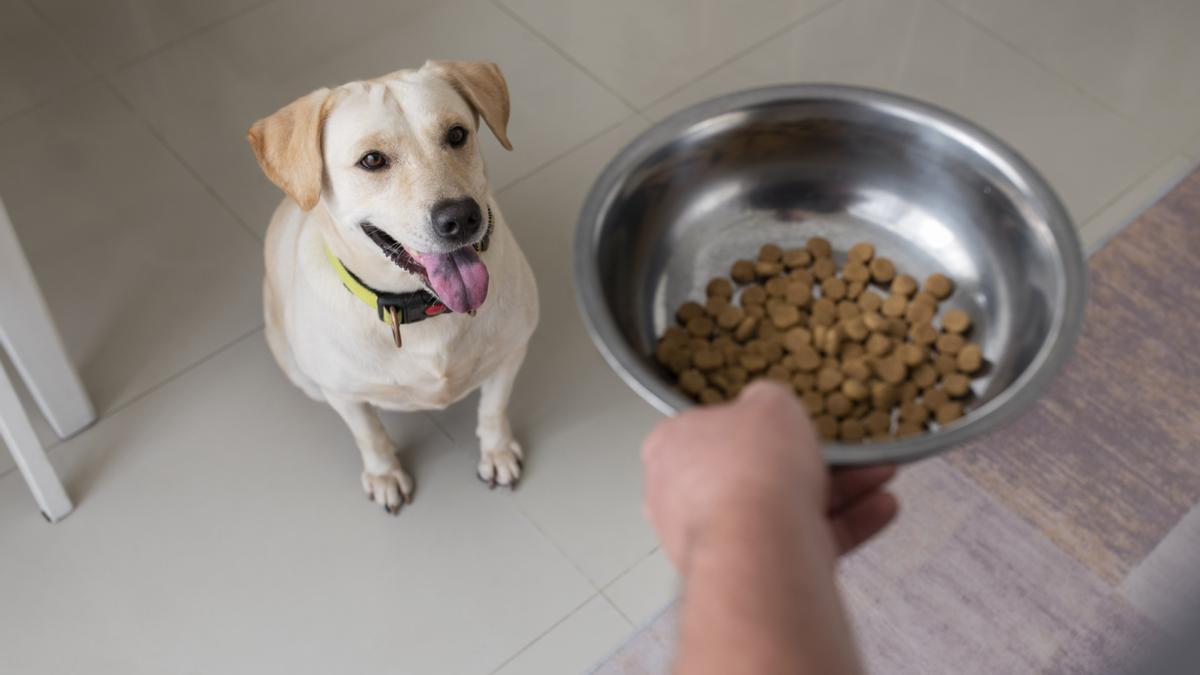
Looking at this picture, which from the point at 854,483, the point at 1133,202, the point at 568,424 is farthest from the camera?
the point at 1133,202

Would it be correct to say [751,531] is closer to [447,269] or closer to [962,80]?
[447,269]

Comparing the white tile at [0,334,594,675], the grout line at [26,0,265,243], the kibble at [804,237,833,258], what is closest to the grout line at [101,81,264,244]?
the grout line at [26,0,265,243]

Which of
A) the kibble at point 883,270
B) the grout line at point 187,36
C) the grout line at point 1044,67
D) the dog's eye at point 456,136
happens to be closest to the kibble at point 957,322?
the kibble at point 883,270

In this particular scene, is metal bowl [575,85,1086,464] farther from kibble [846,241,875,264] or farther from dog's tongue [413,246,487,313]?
dog's tongue [413,246,487,313]

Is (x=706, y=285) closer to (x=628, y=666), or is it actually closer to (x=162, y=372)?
(x=628, y=666)

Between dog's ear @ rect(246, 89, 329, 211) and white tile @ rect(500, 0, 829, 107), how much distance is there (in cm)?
118

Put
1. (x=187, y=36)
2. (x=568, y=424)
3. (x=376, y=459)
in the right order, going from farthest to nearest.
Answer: (x=187, y=36)
(x=568, y=424)
(x=376, y=459)

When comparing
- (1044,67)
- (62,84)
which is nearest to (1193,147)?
(1044,67)

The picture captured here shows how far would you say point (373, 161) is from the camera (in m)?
1.49

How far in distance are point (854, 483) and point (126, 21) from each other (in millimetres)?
2164

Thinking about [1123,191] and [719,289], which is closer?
[719,289]

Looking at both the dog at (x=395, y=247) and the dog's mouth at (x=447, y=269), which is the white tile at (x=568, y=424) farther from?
the dog's mouth at (x=447, y=269)

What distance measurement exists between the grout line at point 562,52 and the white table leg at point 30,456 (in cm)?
134

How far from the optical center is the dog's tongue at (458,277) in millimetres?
1554
